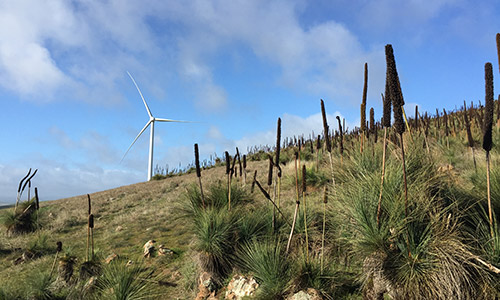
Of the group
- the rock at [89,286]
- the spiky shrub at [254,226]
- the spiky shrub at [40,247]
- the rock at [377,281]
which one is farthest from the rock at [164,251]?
the rock at [377,281]

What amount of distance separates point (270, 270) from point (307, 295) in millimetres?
723

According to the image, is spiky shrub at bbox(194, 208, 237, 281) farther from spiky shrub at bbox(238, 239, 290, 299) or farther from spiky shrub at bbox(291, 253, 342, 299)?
spiky shrub at bbox(291, 253, 342, 299)

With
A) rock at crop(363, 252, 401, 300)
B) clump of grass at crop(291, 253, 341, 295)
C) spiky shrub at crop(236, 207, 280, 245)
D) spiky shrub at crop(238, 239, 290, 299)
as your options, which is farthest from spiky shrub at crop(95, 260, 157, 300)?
rock at crop(363, 252, 401, 300)

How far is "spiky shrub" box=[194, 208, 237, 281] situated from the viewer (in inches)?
250

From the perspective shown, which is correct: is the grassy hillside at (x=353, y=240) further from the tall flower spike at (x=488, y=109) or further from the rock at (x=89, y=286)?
the tall flower spike at (x=488, y=109)

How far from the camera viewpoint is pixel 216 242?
6371 mm

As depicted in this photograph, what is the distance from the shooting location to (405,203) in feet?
14.8

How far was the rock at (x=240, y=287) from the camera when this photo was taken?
5316 mm

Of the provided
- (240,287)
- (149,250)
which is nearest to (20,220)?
(149,250)

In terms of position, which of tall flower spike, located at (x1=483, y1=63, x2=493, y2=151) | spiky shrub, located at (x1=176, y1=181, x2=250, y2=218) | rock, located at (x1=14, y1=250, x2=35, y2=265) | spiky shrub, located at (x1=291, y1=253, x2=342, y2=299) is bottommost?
rock, located at (x1=14, y1=250, x2=35, y2=265)

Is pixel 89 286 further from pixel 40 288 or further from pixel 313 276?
pixel 313 276

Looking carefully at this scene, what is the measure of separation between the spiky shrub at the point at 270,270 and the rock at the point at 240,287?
124 mm

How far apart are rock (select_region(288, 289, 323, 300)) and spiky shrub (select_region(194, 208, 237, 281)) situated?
2.13 metres

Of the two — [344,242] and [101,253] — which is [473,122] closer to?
[344,242]
